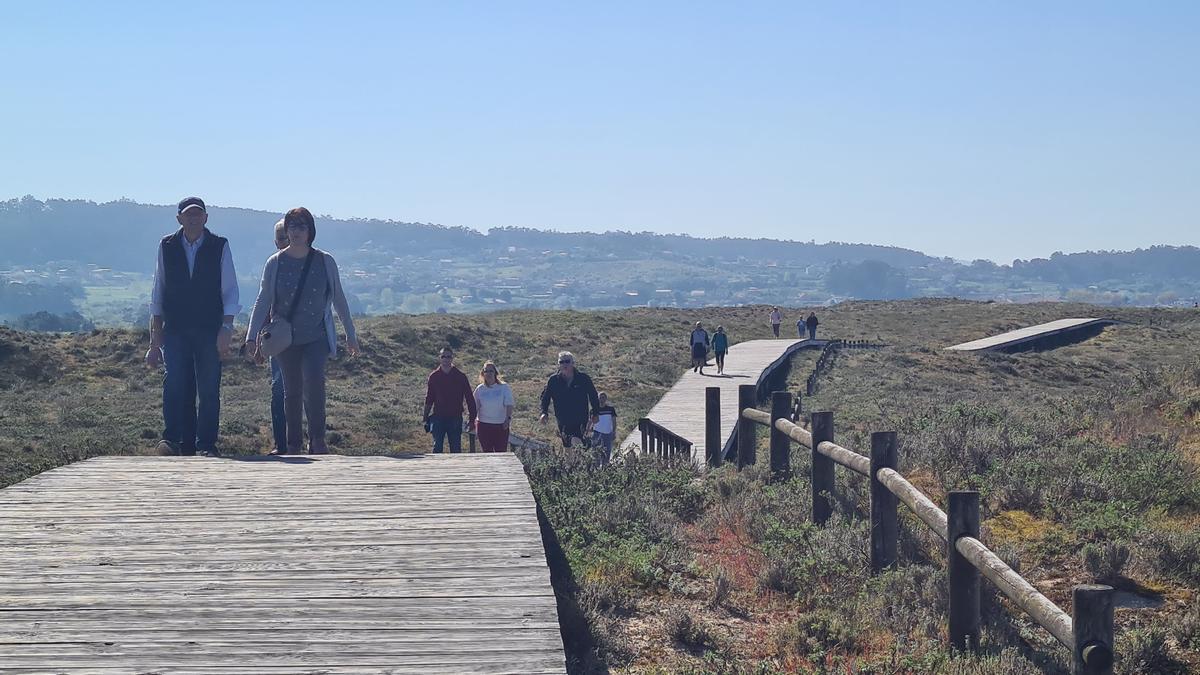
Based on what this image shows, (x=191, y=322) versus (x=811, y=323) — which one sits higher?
(x=191, y=322)

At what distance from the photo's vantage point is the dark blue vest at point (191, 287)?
356 inches

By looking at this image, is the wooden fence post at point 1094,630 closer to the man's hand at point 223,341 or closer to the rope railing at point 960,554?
the rope railing at point 960,554

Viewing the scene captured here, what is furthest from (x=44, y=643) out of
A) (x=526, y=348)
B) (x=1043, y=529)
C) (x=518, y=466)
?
(x=526, y=348)

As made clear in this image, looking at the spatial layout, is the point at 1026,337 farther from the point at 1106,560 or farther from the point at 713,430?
the point at 1106,560

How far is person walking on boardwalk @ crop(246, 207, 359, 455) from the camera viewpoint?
912cm

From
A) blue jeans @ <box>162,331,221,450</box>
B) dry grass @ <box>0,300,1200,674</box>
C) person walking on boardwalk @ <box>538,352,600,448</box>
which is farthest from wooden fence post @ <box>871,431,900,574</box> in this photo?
person walking on boardwalk @ <box>538,352,600,448</box>

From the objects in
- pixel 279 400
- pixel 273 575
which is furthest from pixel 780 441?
pixel 273 575

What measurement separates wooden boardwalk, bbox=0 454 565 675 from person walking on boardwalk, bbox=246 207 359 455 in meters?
1.75

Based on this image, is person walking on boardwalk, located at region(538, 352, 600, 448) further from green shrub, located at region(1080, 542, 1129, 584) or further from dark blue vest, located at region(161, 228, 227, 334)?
green shrub, located at region(1080, 542, 1129, 584)

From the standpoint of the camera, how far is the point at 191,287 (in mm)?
9086

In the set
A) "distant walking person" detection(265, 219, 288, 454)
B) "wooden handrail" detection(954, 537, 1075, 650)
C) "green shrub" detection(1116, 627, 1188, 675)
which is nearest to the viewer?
"wooden handrail" detection(954, 537, 1075, 650)

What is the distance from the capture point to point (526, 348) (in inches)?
1980

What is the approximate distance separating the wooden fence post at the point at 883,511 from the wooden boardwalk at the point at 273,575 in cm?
221

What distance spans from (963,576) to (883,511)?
1.57 m
